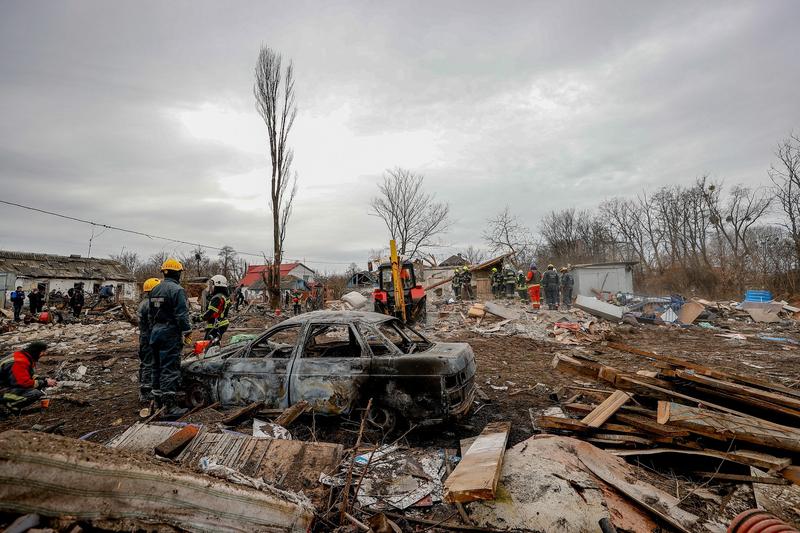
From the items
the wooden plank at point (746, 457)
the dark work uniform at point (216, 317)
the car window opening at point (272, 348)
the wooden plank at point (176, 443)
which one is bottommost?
the wooden plank at point (746, 457)

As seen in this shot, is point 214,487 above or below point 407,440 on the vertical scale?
above

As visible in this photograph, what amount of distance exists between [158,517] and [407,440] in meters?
2.58

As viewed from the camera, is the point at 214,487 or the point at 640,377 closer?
the point at 214,487

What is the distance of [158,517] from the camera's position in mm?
1872

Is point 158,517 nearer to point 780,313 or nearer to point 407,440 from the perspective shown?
point 407,440

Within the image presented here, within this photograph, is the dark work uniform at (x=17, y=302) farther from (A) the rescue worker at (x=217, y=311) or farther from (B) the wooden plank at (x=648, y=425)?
(B) the wooden plank at (x=648, y=425)

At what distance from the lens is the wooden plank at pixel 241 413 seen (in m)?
4.15

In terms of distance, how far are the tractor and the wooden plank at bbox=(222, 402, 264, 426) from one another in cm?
698

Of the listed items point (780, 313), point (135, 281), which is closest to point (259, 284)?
point (135, 281)

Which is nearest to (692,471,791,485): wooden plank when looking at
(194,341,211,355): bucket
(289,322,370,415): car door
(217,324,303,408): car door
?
(289,322,370,415): car door

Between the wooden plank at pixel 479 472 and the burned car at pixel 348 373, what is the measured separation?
2.18 feet

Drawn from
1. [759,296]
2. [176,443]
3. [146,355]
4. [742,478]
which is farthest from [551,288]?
[176,443]

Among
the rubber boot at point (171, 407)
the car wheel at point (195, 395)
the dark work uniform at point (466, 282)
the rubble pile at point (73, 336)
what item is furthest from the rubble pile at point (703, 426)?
the dark work uniform at point (466, 282)

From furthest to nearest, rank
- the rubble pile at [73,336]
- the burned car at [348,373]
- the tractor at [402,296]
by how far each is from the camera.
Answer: the tractor at [402,296] → the rubble pile at [73,336] → the burned car at [348,373]
